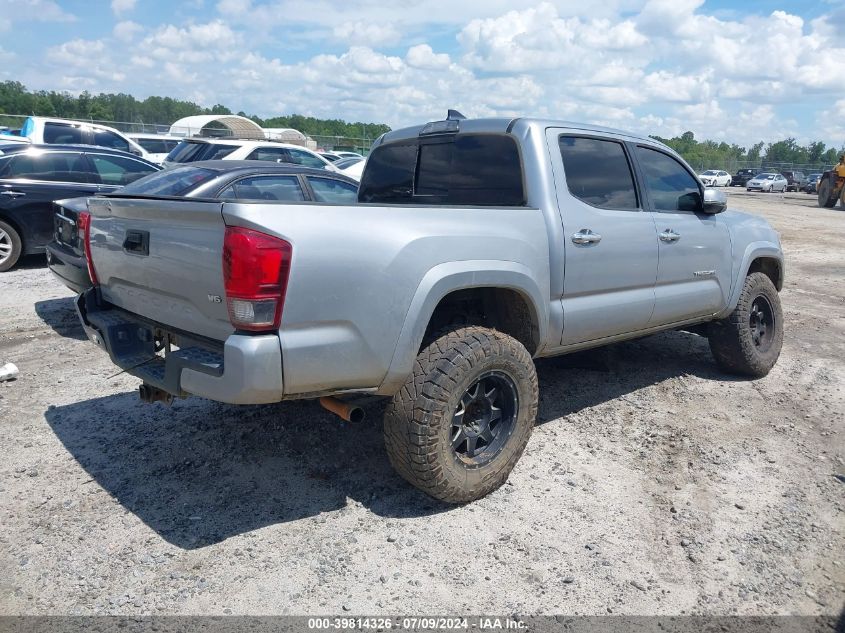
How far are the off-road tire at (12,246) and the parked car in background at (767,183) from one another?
4584 centimetres

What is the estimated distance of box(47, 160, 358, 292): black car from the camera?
629 centimetres

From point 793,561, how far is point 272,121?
7585 centimetres

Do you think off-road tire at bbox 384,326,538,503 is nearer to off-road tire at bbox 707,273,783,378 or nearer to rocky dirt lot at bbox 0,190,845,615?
rocky dirt lot at bbox 0,190,845,615

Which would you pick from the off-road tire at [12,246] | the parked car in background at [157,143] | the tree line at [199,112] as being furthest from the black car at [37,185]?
the tree line at [199,112]

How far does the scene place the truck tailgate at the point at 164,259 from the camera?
2908 millimetres

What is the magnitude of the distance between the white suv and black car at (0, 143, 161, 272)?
118 inches

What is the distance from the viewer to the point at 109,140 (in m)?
14.2

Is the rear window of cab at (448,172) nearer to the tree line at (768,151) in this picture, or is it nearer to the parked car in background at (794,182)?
the parked car in background at (794,182)

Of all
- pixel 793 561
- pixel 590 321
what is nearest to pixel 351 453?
pixel 590 321

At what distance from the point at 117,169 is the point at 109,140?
5513 millimetres

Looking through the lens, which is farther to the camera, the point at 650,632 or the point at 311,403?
the point at 311,403

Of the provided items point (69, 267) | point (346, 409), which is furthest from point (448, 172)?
point (69, 267)

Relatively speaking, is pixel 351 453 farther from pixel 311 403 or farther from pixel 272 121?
pixel 272 121

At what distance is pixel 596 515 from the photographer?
137 inches
